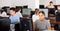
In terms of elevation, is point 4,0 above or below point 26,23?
above

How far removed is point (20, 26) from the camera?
1.29 meters

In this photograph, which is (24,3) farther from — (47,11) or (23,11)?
(47,11)

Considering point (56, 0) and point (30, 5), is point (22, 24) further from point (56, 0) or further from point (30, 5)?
point (56, 0)

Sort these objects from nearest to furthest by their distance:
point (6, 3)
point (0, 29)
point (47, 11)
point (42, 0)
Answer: point (0, 29) < point (47, 11) < point (6, 3) < point (42, 0)

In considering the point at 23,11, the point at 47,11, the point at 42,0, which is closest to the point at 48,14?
the point at 47,11

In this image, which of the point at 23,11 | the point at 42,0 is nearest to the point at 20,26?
the point at 23,11

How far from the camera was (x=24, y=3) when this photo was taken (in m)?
6.27

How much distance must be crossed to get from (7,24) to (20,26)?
1.00 ft

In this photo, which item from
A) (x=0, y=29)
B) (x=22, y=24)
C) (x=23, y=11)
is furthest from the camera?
(x=23, y=11)

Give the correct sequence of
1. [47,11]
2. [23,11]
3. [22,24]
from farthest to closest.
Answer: [23,11], [47,11], [22,24]

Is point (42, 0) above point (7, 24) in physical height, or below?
above

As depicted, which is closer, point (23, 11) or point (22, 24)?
point (22, 24)

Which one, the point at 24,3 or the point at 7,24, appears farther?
the point at 24,3

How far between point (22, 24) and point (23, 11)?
9.34 feet
